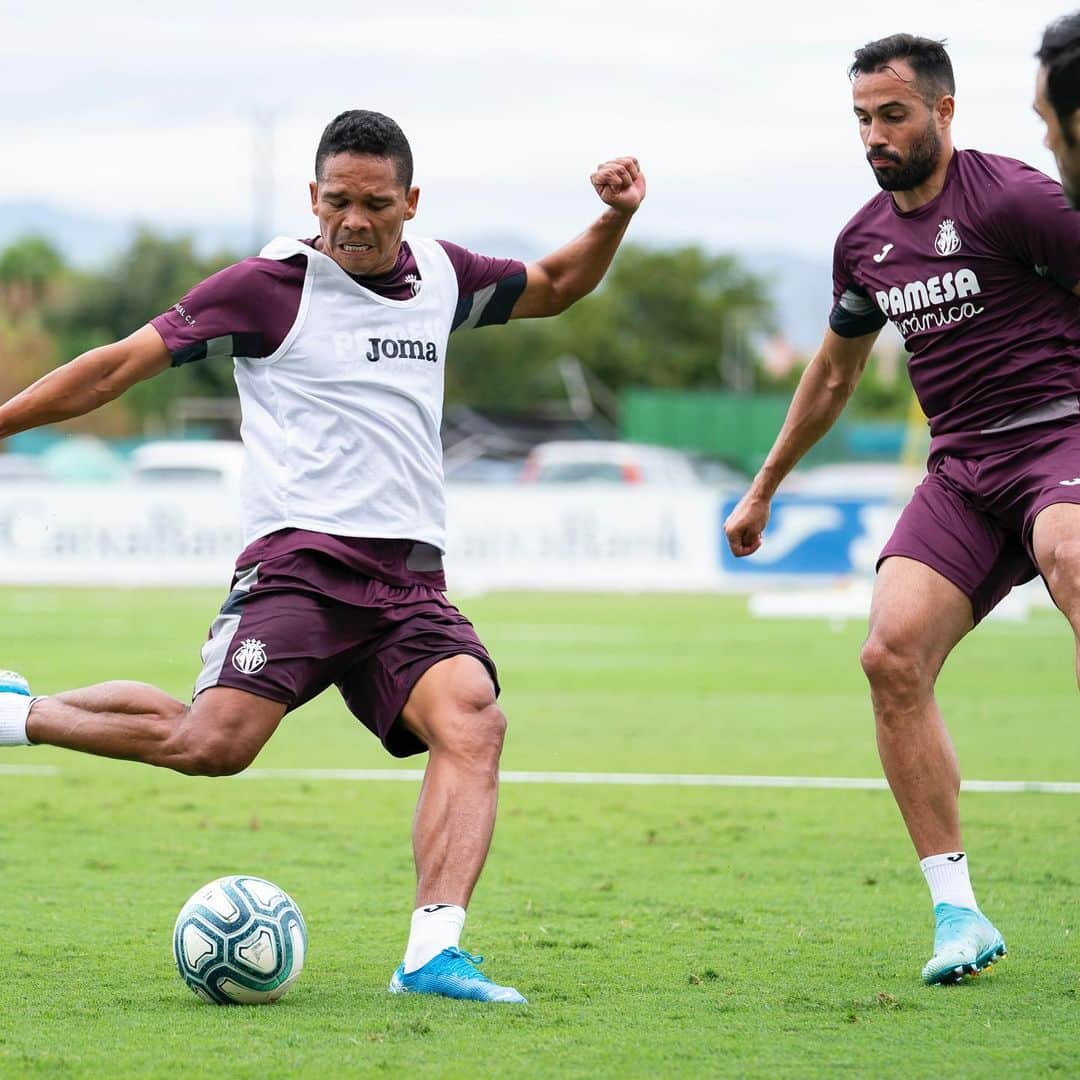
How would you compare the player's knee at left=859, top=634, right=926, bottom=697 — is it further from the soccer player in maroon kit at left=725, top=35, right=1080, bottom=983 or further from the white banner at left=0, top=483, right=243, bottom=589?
the white banner at left=0, top=483, right=243, bottom=589

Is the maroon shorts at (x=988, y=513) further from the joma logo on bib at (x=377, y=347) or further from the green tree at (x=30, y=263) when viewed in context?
the green tree at (x=30, y=263)

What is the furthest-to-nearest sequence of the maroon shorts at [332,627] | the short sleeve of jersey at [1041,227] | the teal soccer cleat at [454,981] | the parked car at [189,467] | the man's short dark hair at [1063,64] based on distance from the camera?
the parked car at [189,467] < the short sleeve of jersey at [1041,227] < the maroon shorts at [332,627] < the teal soccer cleat at [454,981] < the man's short dark hair at [1063,64]

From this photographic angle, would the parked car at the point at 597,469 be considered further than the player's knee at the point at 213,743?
Yes

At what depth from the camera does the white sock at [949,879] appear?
5.59 m

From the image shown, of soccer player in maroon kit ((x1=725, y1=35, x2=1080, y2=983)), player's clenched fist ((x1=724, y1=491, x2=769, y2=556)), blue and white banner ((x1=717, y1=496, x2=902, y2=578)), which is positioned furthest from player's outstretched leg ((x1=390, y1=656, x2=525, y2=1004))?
blue and white banner ((x1=717, y1=496, x2=902, y2=578))

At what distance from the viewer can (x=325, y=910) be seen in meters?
6.53

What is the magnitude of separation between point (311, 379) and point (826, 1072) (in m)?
2.43

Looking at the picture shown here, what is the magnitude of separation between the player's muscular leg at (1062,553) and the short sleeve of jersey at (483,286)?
173 cm

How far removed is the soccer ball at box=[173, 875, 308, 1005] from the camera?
201 inches

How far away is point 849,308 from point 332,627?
199 cm

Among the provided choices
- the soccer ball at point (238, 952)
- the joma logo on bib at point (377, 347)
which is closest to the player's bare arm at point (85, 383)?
the joma logo on bib at point (377, 347)

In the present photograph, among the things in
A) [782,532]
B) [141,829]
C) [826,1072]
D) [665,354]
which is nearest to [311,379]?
[826,1072]

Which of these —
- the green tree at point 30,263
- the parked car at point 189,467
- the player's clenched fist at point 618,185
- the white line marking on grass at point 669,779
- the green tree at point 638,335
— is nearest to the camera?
the player's clenched fist at point 618,185

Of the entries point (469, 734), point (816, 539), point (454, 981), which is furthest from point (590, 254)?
point (816, 539)
